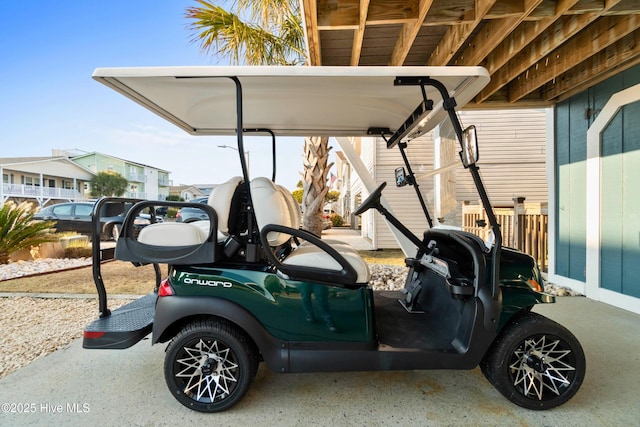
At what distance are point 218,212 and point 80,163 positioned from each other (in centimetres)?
3657

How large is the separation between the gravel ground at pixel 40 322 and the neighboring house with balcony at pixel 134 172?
2866cm

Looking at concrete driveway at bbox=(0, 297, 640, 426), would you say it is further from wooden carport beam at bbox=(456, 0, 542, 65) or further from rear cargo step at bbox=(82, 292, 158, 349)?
wooden carport beam at bbox=(456, 0, 542, 65)

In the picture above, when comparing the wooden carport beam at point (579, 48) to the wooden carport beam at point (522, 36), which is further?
the wooden carport beam at point (579, 48)

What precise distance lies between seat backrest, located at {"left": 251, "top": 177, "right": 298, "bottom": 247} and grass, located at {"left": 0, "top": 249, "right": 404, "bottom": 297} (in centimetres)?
302

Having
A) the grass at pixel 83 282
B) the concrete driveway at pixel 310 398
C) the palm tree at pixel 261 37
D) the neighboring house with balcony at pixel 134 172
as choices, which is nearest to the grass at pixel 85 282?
the grass at pixel 83 282

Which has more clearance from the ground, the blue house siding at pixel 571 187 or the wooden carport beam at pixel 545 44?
the wooden carport beam at pixel 545 44

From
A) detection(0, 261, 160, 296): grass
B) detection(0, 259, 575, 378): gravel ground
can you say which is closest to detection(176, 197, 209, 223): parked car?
detection(0, 261, 160, 296): grass

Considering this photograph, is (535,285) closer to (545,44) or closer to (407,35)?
(407,35)

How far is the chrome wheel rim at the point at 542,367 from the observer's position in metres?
1.82

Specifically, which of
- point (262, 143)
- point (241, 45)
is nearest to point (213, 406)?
point (262, 143)

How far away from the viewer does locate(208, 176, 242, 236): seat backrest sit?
6.33 feet

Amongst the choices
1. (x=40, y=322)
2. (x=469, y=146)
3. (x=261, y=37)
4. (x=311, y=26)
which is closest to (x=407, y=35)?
(x=311, y=26)

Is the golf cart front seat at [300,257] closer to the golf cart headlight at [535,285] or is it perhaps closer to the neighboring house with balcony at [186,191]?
the golf cart headlight at [535,285]

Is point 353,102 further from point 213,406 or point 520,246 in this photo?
point 520,246
